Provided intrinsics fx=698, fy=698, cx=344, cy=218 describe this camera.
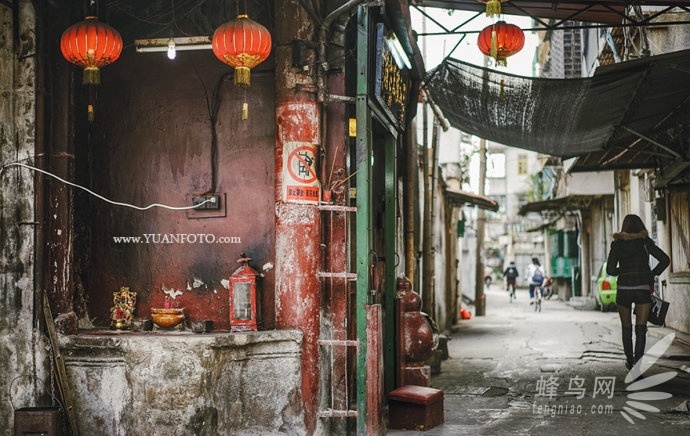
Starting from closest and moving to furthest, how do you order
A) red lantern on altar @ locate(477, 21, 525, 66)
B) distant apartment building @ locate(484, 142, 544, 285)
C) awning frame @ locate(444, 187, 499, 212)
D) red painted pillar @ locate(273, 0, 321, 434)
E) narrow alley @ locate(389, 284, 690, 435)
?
red painted pillar @ locate(273, 0, 321, 434), narrow alley @ locate(389, 284, 690, 435), red lantern on altar @ locate(477, 21, 525, 66), awning frame @ locate(444, 187, 499, 212), distant apartment building @ locate(484, 142, 544, 285)

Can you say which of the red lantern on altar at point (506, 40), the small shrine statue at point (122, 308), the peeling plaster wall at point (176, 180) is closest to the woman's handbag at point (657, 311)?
the red lantern on altar at point (506, 40)

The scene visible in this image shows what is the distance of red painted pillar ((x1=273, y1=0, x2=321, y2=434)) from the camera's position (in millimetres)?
6512

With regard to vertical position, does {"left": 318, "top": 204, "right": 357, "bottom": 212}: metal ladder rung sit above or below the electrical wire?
below

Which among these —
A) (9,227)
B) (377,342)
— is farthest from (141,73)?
(377,342)

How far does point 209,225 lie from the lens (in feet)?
22.9

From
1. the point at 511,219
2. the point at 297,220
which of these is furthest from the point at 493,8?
the point at 511,219

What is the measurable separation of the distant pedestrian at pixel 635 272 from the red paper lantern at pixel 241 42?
20.3 feet

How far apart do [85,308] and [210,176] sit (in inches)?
73.6

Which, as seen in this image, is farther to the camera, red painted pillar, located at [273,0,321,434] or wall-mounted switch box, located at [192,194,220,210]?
wall-mounted switch box, located at [192,194,220,210]

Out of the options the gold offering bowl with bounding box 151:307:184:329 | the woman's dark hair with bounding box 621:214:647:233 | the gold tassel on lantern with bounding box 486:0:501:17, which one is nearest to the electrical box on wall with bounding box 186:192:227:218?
the gold offering bowl with bounding box 151:307:184:329

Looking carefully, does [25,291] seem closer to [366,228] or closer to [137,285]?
[137,285]

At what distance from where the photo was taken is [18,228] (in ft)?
21.5

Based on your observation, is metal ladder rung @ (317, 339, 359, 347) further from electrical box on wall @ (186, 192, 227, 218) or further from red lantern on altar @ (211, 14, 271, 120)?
red lantern on altar @ (211, 14, 271, 120)

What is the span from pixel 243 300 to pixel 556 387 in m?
5.00
